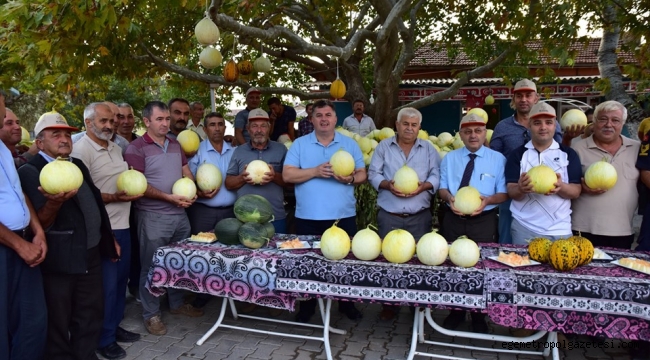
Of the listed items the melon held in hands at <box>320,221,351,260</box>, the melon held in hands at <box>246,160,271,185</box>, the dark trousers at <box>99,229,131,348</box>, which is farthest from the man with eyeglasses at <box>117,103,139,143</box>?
the melon held in hands at <box>320,221,351,260</box>

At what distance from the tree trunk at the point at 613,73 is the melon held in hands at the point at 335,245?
15.8 ft

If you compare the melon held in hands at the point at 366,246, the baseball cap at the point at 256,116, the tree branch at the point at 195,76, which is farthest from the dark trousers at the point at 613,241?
the tree branch at the point at 195,76

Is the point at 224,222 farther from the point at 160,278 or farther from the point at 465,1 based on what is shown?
the point at 465,1

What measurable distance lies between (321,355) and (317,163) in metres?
1.86

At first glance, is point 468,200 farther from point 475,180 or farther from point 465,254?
point 465,254

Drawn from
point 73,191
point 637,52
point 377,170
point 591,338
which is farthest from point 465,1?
point 73,191

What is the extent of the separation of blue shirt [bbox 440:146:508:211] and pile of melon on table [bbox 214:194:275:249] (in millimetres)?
1806

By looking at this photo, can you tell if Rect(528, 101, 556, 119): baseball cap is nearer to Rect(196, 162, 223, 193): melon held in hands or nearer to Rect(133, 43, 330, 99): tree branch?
Rect(196, 162, 223, 193): melon held in hands

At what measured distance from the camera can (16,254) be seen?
9.86ft

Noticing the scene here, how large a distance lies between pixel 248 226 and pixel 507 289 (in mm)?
2144

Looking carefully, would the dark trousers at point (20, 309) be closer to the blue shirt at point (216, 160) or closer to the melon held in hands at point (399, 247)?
the blue shirt at point (216, 160)

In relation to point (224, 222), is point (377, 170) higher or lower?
higher

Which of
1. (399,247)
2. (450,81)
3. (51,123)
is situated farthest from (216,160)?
(450,81)

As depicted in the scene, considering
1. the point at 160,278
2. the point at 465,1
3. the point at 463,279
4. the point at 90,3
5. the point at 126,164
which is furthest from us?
the point at 465,1
